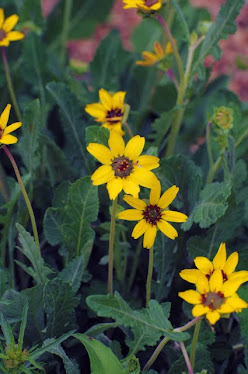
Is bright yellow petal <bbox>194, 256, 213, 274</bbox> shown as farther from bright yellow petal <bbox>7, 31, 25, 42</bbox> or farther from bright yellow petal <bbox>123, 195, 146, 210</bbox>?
bright yellow petal <bbox>7, 31, 25, 42</bbox>

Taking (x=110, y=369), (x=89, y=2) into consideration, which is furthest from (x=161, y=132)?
(x=89, y=2)

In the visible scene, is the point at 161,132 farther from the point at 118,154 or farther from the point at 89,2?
→ the point at 89,2

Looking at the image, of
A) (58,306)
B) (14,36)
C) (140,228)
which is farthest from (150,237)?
(14,36)

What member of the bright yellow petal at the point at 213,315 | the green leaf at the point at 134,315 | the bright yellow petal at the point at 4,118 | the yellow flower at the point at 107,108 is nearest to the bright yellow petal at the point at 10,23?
the yellow flower at the point at 107,108

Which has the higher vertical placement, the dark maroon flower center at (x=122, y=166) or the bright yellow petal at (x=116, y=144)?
the bright yellow petal at (x=116, y=144)

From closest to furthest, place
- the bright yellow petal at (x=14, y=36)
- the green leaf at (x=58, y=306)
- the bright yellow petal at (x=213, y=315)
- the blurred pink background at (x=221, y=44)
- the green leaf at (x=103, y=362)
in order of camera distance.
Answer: the bright yellow petal at (x=213, y=315)
the green leaf at (x=103, y=362)
the green leaf at (x=58, y=306)
the bright yellow petal at (x=14, y=36)
the blurred pink background at (x=221, y=44)

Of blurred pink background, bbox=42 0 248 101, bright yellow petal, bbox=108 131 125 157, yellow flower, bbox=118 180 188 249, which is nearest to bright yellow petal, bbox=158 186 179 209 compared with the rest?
yellow flower, bbox=118 180 188 249

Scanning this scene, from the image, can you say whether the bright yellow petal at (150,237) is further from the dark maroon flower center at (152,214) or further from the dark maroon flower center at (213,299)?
the dark maroon flower center at (213,299)
